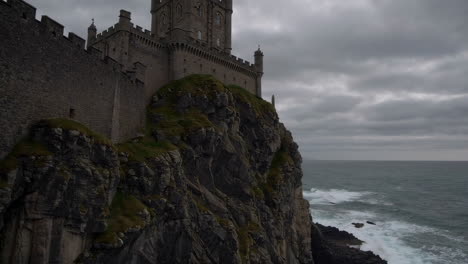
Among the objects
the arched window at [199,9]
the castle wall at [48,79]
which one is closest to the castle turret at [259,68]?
the arched window at [199,9]

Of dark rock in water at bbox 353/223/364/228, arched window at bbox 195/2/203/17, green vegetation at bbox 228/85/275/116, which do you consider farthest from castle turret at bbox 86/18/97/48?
dark rock in water at bbox 353/223/364/228

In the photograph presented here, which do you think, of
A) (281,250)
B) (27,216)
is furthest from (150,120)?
(281,250)

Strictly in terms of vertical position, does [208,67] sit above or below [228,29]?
below

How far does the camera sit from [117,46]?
38.8m

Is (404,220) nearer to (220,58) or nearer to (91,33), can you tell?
(220,58)

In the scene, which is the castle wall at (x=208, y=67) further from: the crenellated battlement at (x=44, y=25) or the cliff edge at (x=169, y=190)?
the crenellated battlement at (x=44, y=25)

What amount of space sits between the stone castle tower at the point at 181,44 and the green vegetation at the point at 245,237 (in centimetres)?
1828

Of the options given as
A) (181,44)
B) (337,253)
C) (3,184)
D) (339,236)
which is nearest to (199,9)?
(181,44)

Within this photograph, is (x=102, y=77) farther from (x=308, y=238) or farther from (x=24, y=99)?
(x=308, y=238)

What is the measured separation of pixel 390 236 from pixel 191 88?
1914 inches

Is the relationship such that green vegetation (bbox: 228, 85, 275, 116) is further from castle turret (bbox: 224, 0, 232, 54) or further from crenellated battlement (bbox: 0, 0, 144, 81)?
crenellated battlement (bbox: 0, 0, 144, 81)

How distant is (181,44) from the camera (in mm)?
44125

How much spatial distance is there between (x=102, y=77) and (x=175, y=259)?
641 inches

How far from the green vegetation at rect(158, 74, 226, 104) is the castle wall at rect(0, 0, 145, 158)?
30.0 feet
